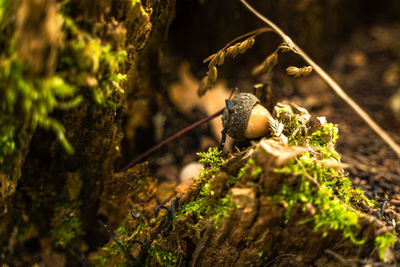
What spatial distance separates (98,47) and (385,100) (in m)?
3.33

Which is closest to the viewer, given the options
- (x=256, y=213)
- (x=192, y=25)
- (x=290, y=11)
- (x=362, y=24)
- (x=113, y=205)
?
(x=256, y=213)

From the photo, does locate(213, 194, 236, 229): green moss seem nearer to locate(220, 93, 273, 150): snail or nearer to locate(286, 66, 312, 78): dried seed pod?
locate(220, 93, 273, 150): snail

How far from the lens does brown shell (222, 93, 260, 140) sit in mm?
1648

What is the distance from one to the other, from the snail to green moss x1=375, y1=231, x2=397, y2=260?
739 mm

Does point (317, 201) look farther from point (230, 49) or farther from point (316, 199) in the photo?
point (230, 49)

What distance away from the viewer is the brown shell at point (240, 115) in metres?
1.65

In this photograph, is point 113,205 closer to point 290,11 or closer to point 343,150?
point 343,150

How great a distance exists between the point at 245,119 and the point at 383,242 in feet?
2.87

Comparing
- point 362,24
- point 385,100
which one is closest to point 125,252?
point 385,100

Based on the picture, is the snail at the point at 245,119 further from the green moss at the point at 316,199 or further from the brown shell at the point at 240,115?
the green moss at the point at 316,199

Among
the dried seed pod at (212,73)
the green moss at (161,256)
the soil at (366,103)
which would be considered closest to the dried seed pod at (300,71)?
the dried seed pod at (212,73)

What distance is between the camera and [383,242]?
1.20 m

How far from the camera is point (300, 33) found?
3143mm

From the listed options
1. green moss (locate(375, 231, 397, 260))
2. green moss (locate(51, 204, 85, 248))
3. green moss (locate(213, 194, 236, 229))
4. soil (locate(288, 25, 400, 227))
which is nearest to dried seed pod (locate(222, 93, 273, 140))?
green moss (locate(213, 194, 236, 229))
